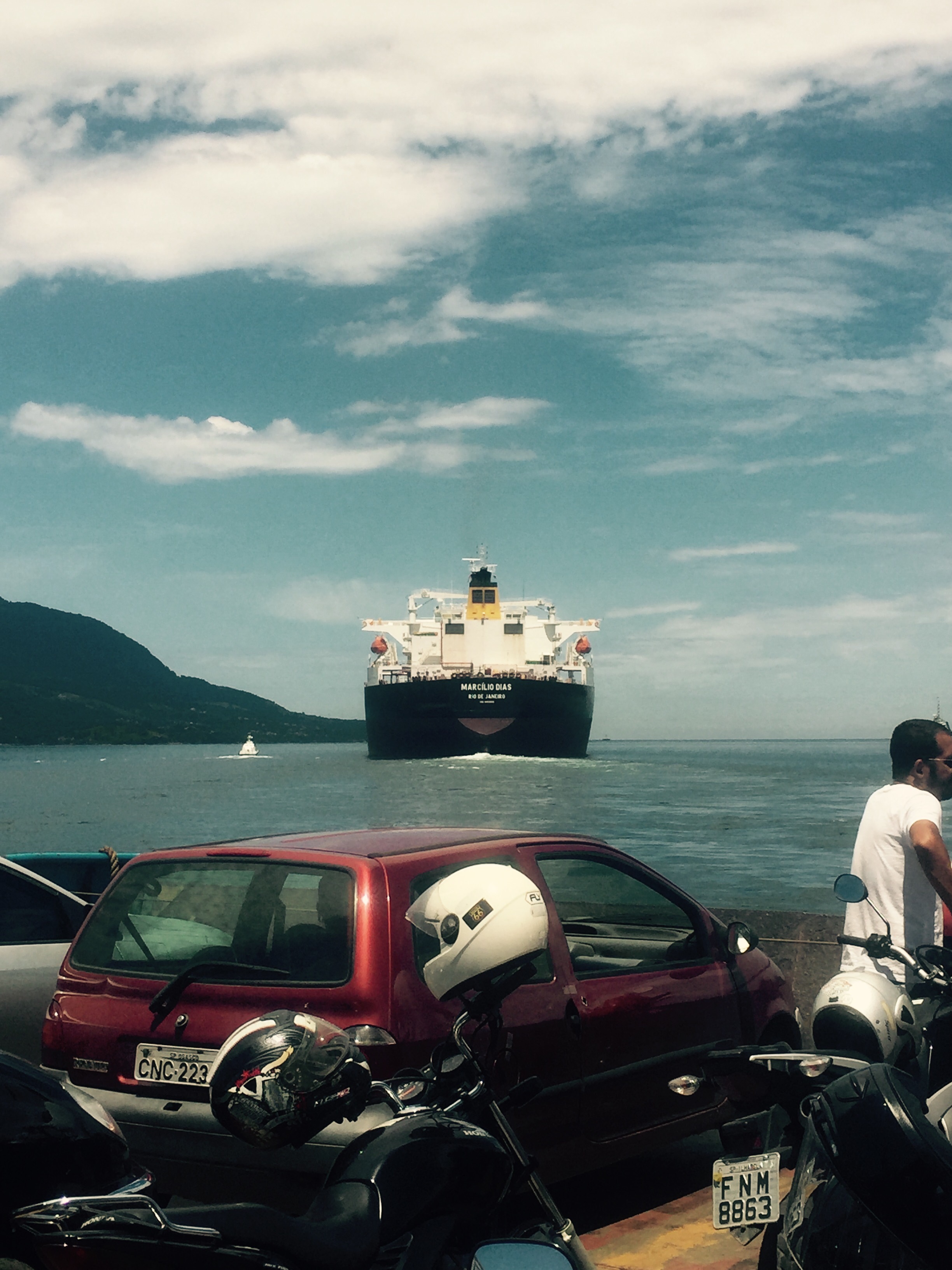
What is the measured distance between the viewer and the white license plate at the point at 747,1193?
2.98 metres

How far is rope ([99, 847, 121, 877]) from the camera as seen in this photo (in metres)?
8.15

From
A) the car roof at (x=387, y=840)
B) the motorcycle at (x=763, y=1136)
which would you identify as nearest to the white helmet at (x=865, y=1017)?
the motorcycle at (x=763, y=1136)

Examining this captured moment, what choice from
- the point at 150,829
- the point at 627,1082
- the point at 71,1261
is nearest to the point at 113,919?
the point at 627,1082

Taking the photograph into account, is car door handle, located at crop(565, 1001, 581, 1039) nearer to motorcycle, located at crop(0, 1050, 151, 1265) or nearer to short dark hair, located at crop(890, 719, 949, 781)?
short dark hair, located at crop(890, 719, 949, 781)

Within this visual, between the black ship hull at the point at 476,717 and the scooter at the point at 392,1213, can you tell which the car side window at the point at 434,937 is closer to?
the scooter at the point at 392,1213

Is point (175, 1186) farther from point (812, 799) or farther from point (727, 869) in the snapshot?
point (812, 799)

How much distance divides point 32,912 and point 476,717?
6667 cm

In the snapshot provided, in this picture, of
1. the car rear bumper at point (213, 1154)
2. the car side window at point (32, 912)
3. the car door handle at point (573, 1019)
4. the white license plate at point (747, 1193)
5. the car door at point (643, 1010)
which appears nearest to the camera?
the white license plate at point (747, 1193)

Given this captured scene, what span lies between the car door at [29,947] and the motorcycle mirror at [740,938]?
9.72 feet

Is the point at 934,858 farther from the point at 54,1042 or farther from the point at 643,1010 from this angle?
the point at 54,1042

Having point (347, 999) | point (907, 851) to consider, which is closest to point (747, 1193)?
point (347, 999)

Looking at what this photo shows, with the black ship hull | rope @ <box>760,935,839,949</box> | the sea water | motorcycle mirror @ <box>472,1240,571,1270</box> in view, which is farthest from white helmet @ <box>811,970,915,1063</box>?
the black ship hull

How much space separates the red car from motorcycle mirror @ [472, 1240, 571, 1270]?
105 centimetres

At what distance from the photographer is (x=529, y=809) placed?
50469mm
